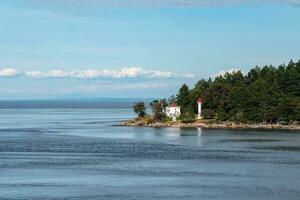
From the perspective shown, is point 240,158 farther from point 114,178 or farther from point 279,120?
point 279,120

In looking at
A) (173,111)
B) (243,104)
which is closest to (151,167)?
(243,104)

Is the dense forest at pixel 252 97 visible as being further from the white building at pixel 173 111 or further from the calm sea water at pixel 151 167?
the calm sea water at pixel 151 167

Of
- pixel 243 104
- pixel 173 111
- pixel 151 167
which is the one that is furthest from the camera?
pixel 173 111

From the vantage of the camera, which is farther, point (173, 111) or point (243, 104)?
point (173, 111)

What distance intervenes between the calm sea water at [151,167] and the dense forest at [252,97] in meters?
21.4

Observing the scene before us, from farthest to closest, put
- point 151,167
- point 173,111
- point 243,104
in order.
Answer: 1. point 173,111
2. point 243,104
3. point 151,167

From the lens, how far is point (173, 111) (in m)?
138

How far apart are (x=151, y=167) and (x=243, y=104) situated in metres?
65.2

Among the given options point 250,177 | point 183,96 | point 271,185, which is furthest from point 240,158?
point 183,96

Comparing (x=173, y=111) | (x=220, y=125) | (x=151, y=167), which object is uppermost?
(x=173, y=111)

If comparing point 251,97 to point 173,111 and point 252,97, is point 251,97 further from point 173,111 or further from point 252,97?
point 173,111

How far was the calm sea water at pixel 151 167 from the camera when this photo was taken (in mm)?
45875

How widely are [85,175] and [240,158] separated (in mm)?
20686

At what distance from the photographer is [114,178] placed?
52.7 meters
